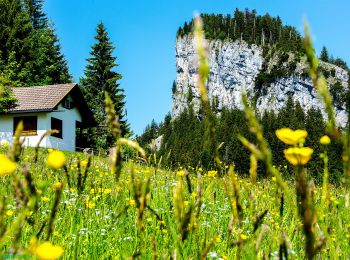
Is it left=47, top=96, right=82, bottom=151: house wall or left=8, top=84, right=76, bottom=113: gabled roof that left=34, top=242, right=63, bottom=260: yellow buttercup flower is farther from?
left=47, top=96, right=82, bottom=151: house wall

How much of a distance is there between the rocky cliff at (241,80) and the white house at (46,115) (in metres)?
95.8

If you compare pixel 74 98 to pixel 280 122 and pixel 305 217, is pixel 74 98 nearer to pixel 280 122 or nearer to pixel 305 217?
pixel 305 217

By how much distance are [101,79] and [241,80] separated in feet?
316

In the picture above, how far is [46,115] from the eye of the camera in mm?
32844

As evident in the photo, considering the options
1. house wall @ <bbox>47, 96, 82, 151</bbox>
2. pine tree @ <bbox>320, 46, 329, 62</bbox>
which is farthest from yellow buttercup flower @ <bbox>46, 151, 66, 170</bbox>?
pine tree @ <bbox>320, 46, 329, 62</bbox>

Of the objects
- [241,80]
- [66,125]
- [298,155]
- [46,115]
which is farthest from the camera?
[241,80]

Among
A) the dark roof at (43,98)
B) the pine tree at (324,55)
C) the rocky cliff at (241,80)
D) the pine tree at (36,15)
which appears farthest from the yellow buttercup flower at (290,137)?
the pine tree at (324,55)

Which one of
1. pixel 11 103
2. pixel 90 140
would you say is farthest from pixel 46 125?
pixel 90 140

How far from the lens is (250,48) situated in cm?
14362

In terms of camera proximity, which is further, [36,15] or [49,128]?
[36,15]

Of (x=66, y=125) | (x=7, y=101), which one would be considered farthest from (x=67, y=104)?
(x=7, y=101)

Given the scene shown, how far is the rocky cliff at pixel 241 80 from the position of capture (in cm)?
13325

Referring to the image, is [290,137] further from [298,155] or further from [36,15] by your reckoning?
[36,15]

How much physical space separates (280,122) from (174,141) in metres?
30.6
